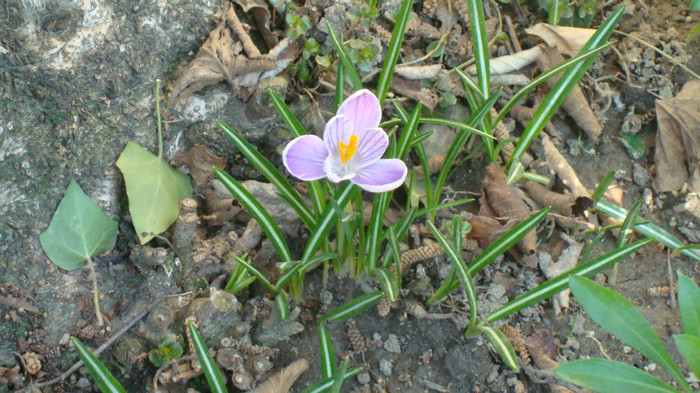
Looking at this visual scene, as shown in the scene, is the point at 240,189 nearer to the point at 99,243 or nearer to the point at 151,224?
the point at 151,224

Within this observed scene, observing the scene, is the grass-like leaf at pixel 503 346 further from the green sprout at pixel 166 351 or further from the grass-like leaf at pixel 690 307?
the green sprout at pixel 166 351

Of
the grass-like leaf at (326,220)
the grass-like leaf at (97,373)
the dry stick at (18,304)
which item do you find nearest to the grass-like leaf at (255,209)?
the grass-like leaf at (326,220)

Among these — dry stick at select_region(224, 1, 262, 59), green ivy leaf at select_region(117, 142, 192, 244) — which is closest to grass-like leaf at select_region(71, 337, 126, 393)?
green ivy leaf at select_region(117, 142, 192, 244)

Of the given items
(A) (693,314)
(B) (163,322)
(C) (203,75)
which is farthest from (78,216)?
(A) (693,314)

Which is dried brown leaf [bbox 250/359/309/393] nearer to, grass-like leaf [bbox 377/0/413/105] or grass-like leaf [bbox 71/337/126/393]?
grass-like leaf [bbox 71/337/126/393]

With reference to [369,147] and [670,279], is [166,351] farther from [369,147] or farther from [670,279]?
[670,279]

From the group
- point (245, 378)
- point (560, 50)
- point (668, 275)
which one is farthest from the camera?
point (560, 50)

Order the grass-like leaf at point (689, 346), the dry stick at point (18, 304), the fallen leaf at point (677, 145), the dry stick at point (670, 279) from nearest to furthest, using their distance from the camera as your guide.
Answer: the grass-like leaf at point (689, 346) < the dry stick at point (18, 304) < the dry stick at point (670, 279) < the fallen leaf at point (677, 145)
